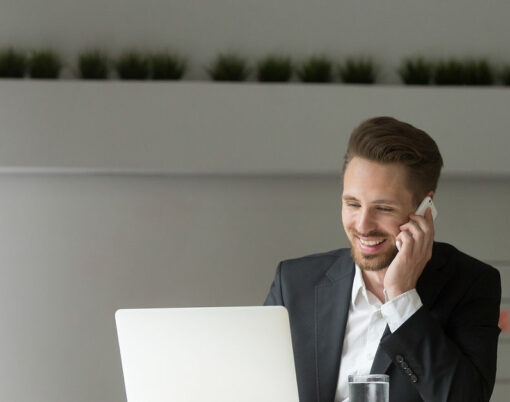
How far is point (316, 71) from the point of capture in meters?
3.53

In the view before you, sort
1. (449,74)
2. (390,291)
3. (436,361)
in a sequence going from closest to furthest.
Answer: (436,361) → (390,291) → (449,74)

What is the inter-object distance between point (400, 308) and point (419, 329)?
0.07m

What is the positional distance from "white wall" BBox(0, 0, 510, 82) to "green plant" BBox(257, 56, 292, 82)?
0.15 m

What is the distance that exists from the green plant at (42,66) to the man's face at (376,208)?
1784 millimetres

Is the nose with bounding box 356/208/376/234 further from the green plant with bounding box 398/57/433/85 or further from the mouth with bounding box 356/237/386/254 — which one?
the green plant with bounding box 398/57/433/85

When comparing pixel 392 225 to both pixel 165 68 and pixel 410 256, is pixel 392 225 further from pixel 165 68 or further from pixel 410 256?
pixel 165 68

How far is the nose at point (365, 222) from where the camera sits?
2.00 m

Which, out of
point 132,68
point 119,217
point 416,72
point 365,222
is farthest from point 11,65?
point 365,222

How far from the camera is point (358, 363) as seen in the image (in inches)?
79.8

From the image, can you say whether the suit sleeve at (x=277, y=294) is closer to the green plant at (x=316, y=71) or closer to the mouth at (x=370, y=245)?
the mouth at (x=370, y=245)

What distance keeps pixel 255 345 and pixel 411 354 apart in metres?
0.43

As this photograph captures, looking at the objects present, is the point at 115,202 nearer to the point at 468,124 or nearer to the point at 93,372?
the point at 93,372

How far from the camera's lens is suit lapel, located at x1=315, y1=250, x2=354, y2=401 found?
202 centimetres

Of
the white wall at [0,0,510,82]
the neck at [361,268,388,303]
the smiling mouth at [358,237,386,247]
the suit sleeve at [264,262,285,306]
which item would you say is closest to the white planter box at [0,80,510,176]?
the white wall at [0,0,510,82]
